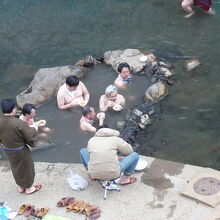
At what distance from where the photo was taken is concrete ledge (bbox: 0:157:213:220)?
661 cm

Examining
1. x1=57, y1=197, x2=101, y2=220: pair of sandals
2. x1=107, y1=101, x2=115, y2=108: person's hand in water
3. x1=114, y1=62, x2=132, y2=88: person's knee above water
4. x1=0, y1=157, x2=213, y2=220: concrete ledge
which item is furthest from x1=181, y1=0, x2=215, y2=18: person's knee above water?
x1=57, y1=197, x2=101, y2=220: pair of sandals

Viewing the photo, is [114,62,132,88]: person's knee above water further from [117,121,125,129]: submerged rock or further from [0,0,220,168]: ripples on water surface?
[117,121,125,129]: submerged rock

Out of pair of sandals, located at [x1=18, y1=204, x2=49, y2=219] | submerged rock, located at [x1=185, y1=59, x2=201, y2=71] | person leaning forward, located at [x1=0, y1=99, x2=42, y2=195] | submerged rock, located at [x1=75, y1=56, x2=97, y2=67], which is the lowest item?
pair of sandals, located at [x1=18, y1=204, x2=49, y2=219]

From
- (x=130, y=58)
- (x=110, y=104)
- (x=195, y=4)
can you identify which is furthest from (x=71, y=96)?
(x=195, y=4)

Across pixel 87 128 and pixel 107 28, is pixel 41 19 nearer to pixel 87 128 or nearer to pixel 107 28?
pixel 107 28

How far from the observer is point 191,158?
28.1 feet

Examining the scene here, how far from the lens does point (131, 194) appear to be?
23.1 feet

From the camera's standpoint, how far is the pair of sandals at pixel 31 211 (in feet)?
22.2

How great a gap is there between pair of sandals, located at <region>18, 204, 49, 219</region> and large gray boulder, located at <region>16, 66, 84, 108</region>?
3.82 metres

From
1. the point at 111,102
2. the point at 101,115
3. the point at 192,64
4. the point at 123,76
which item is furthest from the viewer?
the point at 192,64

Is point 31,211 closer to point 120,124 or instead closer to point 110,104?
point 120,124

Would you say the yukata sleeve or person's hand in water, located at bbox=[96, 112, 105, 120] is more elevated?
the yukata sleeve

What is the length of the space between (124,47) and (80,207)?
700cm

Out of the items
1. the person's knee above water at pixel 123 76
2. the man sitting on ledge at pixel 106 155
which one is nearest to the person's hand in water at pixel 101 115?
the person's knee above water at pixel 123 76
